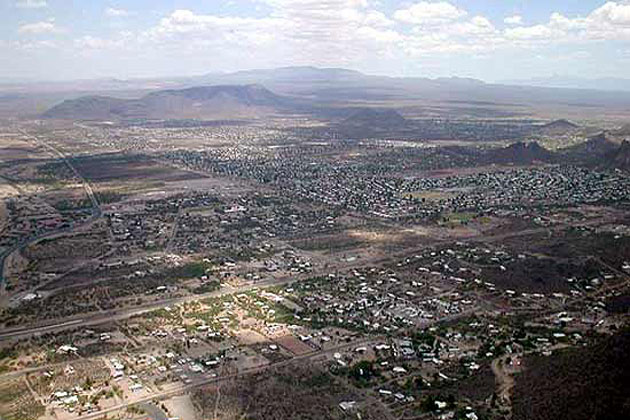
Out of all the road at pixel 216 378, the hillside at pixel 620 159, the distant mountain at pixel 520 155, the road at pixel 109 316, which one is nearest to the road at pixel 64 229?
the road at pixel 109 316

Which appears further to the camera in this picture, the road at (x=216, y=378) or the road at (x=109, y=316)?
the road at (x=109, y=316)

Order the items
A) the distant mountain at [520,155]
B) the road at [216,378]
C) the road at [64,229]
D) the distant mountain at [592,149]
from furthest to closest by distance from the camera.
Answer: the distant mountain at [592,149] → the distant mountain at [520,155] → the road at [64,229] → the road at [216,378]

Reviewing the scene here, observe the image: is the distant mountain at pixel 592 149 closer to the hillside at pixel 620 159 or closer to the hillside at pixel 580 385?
the hillside at pixel 620 159

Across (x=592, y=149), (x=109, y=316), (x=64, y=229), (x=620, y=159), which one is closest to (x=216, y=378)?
(x=109, y=316)

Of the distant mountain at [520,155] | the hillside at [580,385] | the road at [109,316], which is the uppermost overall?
the distant mountain at [520,155]

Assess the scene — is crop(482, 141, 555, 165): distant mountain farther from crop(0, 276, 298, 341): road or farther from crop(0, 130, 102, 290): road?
crop(0, 276, 298, 341): road

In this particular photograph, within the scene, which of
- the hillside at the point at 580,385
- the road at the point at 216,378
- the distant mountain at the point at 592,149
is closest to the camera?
the hillside at the point at 580,385

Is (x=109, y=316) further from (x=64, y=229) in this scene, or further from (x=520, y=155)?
(x=520, y=155)

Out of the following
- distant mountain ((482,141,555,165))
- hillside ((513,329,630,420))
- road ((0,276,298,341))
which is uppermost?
distant mountain ((482,141,555,165))

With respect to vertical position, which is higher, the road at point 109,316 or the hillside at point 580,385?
the hillside at point 580,385

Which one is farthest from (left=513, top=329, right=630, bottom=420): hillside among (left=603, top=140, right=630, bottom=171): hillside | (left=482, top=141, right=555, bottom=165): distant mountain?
(left=482, top=141, right=555, bottom=165): distant mountain
